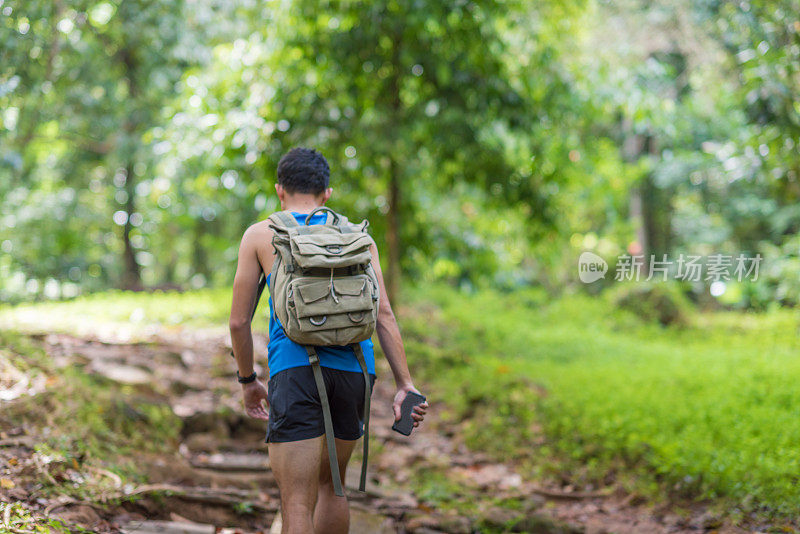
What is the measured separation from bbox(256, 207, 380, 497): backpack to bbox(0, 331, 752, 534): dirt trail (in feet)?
4.98

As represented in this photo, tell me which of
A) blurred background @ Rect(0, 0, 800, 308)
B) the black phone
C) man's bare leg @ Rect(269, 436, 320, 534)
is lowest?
man's bare leg @ Rect(269, 436, 320, 534)

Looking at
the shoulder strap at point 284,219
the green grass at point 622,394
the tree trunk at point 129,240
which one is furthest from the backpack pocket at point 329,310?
the tree trunk at point 129,240

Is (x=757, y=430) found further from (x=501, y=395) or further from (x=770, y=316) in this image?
(x=770, y=316)

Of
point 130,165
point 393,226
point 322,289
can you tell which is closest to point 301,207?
point 322,289

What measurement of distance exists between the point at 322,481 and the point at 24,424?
2.16m

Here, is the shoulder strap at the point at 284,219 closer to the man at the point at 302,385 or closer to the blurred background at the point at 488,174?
the man at the point at 302,385

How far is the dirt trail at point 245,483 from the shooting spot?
3.51m

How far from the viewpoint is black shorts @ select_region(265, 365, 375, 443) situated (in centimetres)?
242

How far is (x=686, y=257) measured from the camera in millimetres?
14508

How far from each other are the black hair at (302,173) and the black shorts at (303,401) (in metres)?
0.72

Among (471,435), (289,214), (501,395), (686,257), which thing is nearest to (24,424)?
(289,214)
